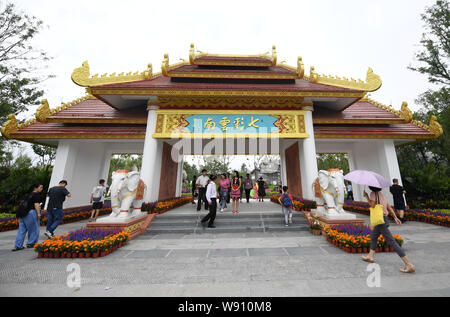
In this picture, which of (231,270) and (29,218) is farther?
(29,218)

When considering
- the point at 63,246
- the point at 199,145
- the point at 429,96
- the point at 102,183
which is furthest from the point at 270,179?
the point at 63,246

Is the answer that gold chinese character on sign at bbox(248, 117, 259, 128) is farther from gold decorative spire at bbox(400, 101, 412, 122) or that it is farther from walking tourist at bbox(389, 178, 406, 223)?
gold decorative spire at bbox(400, 101, 412, 122)

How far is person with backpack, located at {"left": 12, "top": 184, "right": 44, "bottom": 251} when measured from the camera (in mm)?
4461

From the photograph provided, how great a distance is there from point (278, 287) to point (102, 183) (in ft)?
27.1

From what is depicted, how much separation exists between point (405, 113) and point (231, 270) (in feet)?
36.1

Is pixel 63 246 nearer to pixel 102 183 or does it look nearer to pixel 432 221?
pixel 102 183

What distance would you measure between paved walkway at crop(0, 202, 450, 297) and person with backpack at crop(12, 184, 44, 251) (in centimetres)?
39

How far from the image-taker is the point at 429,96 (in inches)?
534

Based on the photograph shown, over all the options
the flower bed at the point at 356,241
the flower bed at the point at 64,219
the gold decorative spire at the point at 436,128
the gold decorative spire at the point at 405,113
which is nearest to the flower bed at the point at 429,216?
the gold decorative spire at the point at 436,128

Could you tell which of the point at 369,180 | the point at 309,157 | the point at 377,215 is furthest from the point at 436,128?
the point at 369,180

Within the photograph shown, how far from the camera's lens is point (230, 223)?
6195 millimetres

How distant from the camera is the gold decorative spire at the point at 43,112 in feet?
25.7

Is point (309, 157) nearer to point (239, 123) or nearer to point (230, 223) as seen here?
point (239, 123)

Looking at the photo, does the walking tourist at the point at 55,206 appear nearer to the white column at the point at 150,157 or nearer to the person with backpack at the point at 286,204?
the white column at the point at 150,157
